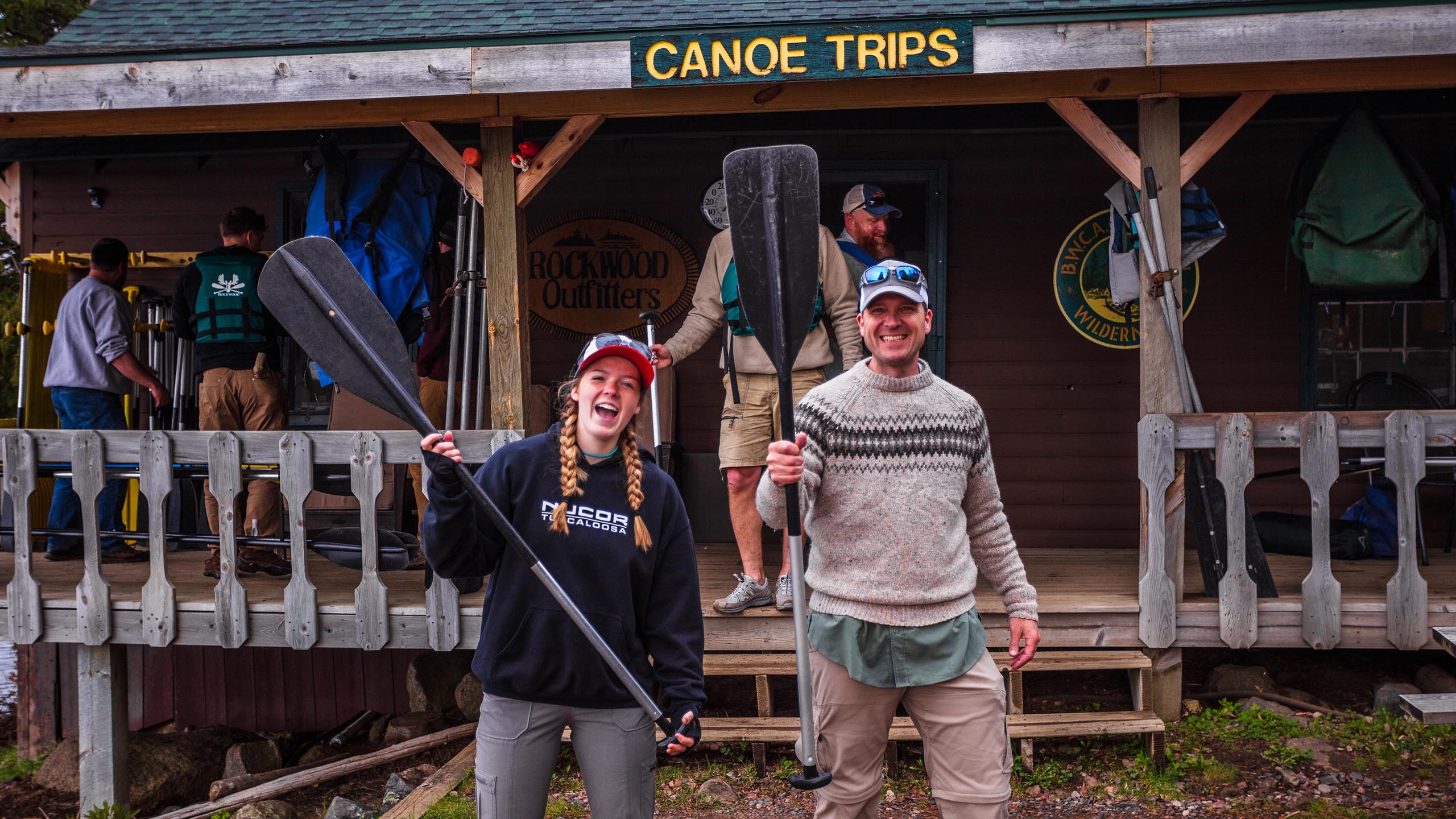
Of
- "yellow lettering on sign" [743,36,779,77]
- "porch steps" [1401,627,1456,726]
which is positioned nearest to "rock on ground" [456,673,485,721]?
"yellow lettering on sign" [743,36,779,77]

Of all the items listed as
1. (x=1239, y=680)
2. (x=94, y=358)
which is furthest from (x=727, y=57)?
(x=94, y=358)

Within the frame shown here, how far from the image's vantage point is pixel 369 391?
100.0 inches

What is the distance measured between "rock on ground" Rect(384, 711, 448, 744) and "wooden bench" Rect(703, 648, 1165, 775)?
5.55ft

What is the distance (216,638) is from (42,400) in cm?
283

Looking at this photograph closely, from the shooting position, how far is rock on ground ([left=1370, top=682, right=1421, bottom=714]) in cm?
475

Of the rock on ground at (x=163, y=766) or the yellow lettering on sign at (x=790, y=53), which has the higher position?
the yellow lettering on sign at (x=790, y=53)

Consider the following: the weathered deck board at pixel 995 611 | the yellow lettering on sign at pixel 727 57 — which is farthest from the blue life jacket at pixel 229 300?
the yellow lettering on sign at pixel 727 57

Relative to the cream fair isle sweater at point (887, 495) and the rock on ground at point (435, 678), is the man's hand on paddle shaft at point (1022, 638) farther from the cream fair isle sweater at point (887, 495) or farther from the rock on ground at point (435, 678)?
the rock on ground at point (435, 678)

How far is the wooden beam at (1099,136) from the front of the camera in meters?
4.45

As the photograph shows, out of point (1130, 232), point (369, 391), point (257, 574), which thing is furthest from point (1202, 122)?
point (257, 574)

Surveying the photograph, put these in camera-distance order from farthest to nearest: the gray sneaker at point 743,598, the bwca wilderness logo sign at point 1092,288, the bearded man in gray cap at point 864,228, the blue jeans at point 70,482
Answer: the bwca wilderness logo sign at point 1092,288, the blue jeans at point 70,482, the bearded man in gray cap at point 864,228, the gray sneaker at point 743,598

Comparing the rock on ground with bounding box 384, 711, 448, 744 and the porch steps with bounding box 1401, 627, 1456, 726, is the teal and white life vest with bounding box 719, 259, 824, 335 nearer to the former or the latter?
the porch steps with bounding box 1401, 627, 1456, 726

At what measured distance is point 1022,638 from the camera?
2734 mm

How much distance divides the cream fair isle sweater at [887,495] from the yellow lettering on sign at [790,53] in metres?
1.96
